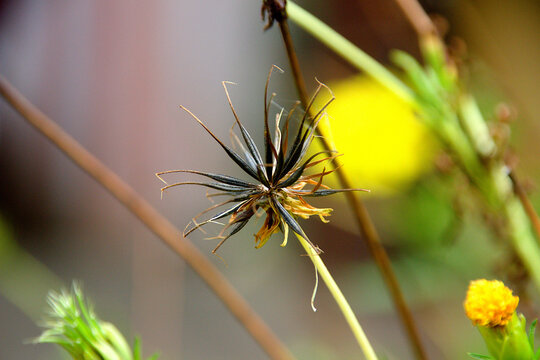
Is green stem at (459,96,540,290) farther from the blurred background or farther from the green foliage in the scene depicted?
the blurred background

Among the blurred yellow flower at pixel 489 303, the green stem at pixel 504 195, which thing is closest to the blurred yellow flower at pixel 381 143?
the green stem at pixel 504 195

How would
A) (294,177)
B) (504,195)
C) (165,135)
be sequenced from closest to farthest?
(294,177), (504,195), (165,135)

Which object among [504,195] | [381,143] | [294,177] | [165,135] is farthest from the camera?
[165,135]

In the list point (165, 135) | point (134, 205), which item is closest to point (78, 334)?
point (134, 205)

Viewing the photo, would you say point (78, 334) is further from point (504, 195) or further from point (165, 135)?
point (165, 135)

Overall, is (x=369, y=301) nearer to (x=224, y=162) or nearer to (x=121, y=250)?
(x=224, y=162)

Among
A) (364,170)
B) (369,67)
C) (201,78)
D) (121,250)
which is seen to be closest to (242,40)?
(201,78)
